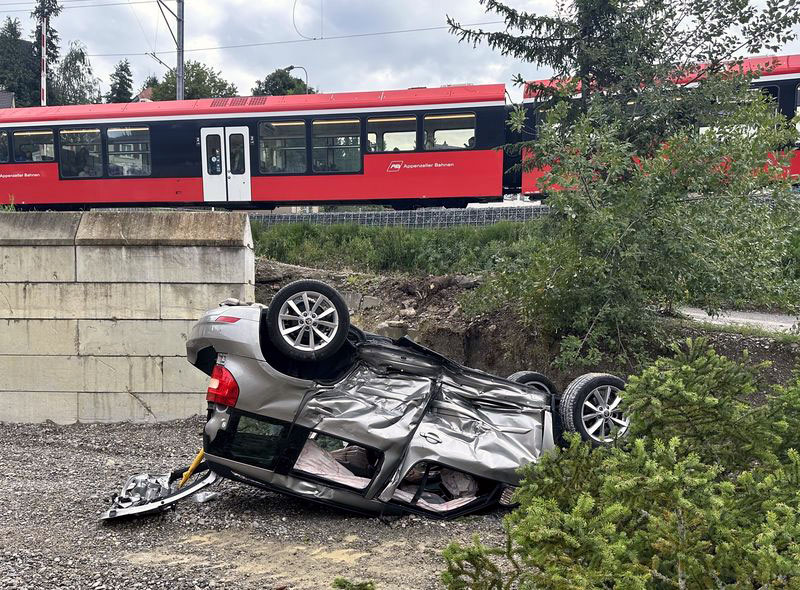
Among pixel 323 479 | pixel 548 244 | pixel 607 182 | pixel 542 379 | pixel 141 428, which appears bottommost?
pixel 141 428

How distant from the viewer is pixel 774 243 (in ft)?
24.3

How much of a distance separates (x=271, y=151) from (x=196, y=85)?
88.4ft

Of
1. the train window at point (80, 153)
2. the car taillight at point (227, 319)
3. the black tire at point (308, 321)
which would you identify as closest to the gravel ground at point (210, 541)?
the black tire at point (308, 321)

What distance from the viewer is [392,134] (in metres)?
16.7

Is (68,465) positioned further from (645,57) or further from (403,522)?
(645,57)

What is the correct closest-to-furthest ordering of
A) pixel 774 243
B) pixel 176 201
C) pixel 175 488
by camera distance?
pixel 175 488
pixel 774 243
pixel 176 201

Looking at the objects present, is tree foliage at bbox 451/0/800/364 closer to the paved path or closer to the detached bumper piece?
the paved path

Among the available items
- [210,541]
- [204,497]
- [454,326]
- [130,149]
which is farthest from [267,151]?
[210,541]

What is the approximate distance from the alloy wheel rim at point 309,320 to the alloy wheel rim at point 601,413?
200cm

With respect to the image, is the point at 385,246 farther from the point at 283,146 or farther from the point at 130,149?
the point at 130,149

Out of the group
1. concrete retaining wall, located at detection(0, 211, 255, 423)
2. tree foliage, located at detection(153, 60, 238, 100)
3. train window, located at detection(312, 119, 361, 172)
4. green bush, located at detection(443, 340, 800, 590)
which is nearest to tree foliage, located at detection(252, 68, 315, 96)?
tree foliage, located at detection(153, 60, 238, 100)

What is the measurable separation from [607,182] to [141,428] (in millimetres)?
6246

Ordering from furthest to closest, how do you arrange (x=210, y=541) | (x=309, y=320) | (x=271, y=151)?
(x=271, y=151)
(x=309, y=320)
(x=210, y=541)

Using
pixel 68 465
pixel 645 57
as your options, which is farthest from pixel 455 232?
pixel 68 465
